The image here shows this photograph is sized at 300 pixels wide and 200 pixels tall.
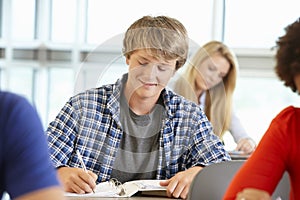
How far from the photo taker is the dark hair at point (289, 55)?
1.27 metres

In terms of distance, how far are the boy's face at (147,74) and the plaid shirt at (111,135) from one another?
48 millimetres

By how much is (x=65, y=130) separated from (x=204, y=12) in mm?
3235

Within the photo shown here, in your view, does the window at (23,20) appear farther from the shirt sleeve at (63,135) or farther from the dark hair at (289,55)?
the dark hair at (289,55)

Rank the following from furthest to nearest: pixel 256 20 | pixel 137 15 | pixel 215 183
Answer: pixel 137 15 → pixel 256 20 → pixel 215 183

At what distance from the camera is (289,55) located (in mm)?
1273

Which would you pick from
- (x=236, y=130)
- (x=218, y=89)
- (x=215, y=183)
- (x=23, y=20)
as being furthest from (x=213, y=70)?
(x=23, y=20)

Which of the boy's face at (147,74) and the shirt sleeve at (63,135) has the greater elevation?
the boy's face at (147,74)

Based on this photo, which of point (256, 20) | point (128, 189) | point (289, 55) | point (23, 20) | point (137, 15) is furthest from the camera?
point (23, 20)

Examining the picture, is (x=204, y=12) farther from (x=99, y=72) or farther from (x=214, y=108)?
(x=99, y=72)

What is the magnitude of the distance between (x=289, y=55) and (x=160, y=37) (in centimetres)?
96

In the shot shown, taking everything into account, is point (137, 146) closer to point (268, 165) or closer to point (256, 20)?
point (268, 165)

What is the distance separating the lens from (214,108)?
3541 mm

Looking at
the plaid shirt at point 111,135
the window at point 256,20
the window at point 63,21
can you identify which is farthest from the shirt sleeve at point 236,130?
the window at point 63,21

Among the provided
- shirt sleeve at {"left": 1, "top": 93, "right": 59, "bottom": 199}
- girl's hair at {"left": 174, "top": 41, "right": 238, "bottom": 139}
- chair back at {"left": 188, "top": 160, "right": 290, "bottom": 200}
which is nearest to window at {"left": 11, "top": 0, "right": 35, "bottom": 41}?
girl's hair at {"left": 174, "top": 41, "right": 238, "bottom": 139}
